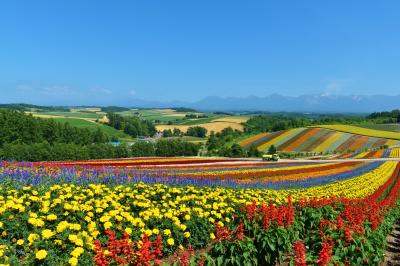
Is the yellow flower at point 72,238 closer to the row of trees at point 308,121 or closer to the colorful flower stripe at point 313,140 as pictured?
the colorful flower stripe at point 313,140

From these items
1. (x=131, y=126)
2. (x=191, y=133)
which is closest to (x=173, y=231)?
(x=191, y=133)

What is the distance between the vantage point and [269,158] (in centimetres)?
5694

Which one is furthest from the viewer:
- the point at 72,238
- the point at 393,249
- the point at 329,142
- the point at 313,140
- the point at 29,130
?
the point at 313,140

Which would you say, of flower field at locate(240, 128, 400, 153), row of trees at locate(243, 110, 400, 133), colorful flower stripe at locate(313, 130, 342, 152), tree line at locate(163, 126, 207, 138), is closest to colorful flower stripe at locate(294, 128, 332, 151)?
flower field at locate(240, 128, 400, 153)

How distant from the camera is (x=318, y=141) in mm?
92500

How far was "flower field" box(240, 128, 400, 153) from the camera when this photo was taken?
8339 centimetres

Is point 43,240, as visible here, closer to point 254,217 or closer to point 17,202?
point 17,202

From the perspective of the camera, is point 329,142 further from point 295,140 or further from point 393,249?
point 393,249

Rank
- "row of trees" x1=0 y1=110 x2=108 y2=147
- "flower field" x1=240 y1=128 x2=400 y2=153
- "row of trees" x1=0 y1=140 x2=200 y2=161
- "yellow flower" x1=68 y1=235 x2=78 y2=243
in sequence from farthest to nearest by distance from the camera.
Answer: "flower field" x1=240 y1=128 x2=400 y2=153
"row of trees" x1=0 y1=110 x2=108 y2=147
"row of trees" x1=0 y1=140 x2=200 y2=161
"yellow flower" x1=68 y1=235 x2=78 y2=243

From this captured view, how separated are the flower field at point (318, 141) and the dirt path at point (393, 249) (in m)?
69.1

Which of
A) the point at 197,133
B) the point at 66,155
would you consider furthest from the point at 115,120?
the point at 66,155

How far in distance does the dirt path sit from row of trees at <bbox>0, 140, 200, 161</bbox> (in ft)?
148

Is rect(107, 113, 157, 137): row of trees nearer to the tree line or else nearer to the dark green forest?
the tree line

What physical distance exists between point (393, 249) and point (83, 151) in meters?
52.3
